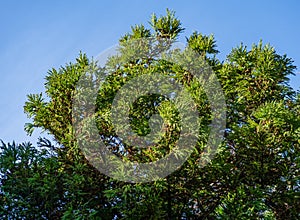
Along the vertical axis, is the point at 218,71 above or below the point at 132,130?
above

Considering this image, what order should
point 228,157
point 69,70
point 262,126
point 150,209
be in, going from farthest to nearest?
1. point 69,70
2. point 228,157
3. point 262,126
4. point 150,209

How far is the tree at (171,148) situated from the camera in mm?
9867

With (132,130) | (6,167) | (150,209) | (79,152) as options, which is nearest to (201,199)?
(150,209)

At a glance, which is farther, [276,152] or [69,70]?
[69,70]

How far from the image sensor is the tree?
32.4 feet

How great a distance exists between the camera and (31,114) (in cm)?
1196

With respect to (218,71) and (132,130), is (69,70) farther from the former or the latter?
(218,71)

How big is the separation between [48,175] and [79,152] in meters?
1.06

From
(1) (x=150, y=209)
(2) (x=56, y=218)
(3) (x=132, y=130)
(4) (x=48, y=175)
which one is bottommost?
(1) (x=150, y=209)

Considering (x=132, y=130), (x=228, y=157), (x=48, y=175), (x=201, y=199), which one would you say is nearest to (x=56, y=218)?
(x=48, y=175)

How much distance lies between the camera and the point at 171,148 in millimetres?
9828

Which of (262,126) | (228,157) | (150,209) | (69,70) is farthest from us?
(69,70)

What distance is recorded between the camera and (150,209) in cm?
970

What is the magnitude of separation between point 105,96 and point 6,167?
3204 mm
